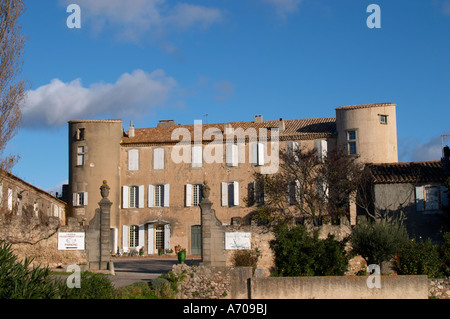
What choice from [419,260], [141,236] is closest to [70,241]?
[419,260]

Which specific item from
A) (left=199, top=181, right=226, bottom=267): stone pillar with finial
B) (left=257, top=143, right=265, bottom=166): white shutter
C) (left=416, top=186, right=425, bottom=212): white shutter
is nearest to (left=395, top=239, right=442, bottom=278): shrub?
(left=199, top=181, right=226, bottom=267): stone pillar with finial

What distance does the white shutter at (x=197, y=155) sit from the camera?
136 ft

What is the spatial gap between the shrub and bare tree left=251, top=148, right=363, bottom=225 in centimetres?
919

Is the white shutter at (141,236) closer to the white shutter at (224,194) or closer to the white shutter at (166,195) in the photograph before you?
the white shutter at (166,195)

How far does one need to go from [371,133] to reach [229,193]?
33.5 ft

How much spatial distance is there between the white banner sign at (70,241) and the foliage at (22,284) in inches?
428

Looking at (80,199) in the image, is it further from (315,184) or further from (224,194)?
(315,184)

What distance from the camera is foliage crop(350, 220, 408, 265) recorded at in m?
22.6

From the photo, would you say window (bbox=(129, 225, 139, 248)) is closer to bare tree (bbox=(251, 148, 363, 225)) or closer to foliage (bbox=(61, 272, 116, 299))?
bare tree (bbox=(251, 148, 363, 225))

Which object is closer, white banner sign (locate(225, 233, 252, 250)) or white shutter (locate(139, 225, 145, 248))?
white banner sign (locate(225, 233, 252, 250))

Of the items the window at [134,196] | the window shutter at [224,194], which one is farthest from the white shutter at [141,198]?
the window shutter at [224,194]
